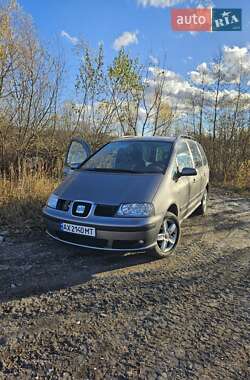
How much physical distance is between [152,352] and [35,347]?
90 cm

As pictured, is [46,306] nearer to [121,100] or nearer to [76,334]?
[76,334]

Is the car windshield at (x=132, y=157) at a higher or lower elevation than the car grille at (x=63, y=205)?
higher

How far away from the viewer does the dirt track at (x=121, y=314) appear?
2.27 meters

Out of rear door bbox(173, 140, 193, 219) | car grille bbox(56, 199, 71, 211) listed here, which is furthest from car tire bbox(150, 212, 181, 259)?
car grille bbox(56, 199, 71, 211)

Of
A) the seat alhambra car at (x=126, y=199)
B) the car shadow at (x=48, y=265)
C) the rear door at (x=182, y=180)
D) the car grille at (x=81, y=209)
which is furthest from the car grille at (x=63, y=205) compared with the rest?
the rear door at (x=182, y=180)

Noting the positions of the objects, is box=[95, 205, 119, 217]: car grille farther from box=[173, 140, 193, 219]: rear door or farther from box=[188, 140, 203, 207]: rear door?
box=[188, 140, 203, 207]: rear door

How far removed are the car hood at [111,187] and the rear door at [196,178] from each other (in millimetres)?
1629

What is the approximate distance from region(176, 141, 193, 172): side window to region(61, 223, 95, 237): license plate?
6.14 ft

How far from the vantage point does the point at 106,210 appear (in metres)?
3.89

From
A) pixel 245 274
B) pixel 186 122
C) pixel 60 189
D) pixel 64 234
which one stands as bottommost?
pixel 245 274

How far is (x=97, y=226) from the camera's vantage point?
3799 millimetres

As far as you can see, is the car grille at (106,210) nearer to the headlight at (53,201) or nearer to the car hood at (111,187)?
the car hood at (111,187)

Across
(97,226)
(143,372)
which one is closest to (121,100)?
(97,226)

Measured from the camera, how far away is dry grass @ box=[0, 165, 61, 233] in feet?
18.1
